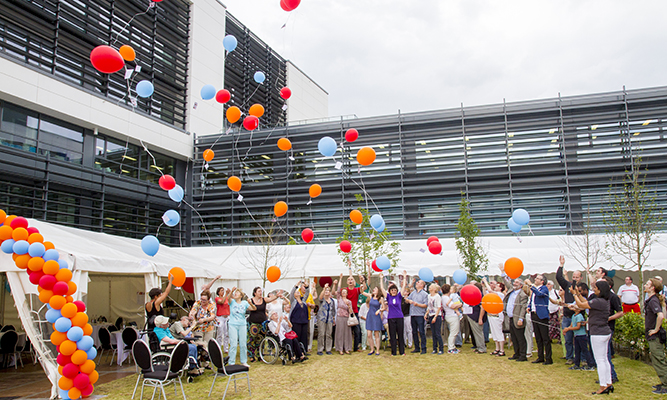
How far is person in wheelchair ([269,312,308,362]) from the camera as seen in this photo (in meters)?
8.97

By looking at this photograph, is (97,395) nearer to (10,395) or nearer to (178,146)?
(10,395)

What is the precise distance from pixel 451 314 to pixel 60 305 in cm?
782

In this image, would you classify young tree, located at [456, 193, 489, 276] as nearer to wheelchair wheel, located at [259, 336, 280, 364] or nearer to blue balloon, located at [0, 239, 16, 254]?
wheelchair wheel, located at [259, 336, 280, 364]

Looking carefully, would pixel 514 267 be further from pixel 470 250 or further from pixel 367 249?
pixel 367 249

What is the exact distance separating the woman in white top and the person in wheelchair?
3.32 metres

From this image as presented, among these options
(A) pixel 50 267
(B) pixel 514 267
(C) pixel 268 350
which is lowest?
(C) pixel 268 350

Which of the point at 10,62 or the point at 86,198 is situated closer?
the point at 10,62

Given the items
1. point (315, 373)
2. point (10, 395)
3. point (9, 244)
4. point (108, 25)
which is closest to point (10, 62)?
point (108, 25)

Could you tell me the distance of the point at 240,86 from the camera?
70.3 feet

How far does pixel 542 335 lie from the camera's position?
8.09m

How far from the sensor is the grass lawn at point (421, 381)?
624cm

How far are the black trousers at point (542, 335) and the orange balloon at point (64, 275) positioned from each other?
7937mm

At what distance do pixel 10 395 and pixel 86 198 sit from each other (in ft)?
28.3

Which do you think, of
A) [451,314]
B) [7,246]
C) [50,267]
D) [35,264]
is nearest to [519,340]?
[451,314]
